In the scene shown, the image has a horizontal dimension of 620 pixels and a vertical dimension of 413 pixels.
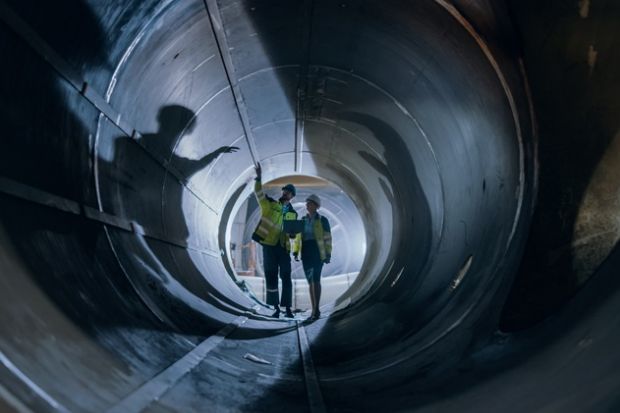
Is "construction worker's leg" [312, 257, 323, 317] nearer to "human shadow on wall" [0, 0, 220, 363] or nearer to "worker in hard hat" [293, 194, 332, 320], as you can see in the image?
"worker in hard hat" [293, 194, 332, 320]

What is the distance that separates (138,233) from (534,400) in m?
3.05

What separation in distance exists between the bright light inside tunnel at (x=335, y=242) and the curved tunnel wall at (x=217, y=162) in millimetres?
6955

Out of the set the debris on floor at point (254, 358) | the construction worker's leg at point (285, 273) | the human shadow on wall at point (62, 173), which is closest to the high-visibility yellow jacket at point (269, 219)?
the construction worker's leg at point (285, 273)

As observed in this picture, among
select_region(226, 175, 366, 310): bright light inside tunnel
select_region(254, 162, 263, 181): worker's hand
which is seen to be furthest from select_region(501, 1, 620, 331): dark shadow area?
select_region(226, 175, 366, 310): bright light inside tunnel

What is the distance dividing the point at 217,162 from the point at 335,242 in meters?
10.5

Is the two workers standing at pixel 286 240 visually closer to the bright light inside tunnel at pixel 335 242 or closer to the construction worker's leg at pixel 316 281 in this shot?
the construction worker's leg at pixel 316 281

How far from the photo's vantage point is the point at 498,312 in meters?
2.63

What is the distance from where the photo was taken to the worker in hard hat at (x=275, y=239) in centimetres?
764

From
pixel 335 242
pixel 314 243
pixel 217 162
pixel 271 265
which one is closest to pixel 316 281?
pixel 314 243

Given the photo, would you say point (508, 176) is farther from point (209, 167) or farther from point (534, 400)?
point (209, 167)

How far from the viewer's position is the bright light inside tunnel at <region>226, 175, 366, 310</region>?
13398 mm

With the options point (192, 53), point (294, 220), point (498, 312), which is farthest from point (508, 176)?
point (294, 220)

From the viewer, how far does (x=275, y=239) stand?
7.82 m

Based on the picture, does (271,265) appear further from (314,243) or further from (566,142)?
(566,142)
